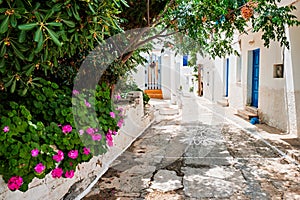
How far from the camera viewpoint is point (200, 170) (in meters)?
4.41

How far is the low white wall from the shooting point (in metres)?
2.70

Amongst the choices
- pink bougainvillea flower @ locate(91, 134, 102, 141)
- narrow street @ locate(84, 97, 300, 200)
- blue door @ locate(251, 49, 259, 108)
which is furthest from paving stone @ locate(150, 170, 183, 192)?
blue door @ locate(251, 49, 259, 108)

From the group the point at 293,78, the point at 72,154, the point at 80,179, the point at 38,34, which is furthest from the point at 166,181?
the point at 293,78

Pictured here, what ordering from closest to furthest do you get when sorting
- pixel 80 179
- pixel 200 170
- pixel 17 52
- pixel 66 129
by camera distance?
pixel 17 52, pixel 66 129, pixel 80 179, pixel 200 170

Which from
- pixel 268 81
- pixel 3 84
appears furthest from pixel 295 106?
pixel 3 84

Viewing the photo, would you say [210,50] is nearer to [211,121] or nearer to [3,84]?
Answer: [211,121]

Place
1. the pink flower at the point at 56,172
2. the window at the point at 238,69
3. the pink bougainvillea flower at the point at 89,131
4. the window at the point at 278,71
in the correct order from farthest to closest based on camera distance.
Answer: the window at the point at 238,69 < the window at the point at 278,71 < the pink bougainvillea flower at the point at 89,131 < the pink flower at the point at 56,172

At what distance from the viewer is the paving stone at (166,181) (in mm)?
3744

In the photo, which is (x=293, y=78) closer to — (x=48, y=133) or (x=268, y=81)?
(x=268, y=81)

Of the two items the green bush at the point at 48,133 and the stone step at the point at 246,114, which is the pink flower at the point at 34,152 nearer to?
the green bush at the point at 48,133

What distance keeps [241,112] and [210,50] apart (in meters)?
3.37

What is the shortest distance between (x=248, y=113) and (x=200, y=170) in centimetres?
547

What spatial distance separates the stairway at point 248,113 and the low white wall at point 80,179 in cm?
428

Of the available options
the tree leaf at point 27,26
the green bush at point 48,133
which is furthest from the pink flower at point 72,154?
the tree leaf at point 27,26
